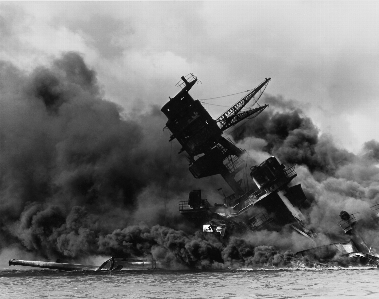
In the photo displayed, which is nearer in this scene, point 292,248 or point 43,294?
point 43,294

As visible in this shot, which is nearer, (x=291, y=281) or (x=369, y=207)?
(x=291, y=281)

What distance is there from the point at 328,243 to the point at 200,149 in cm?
1853

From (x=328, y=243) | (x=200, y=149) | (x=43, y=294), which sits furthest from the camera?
(x=200, y=149)

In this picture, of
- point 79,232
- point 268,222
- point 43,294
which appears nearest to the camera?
point 43,294

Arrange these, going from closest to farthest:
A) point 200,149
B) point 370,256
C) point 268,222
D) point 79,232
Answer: point 370,256
point 268,222
point 200,149
point 79,232

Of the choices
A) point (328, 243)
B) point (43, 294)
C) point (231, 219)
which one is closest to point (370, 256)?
point (328, 243)

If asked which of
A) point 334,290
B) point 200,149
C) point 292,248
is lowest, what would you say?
point 334,290

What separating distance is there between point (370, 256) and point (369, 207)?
7376 mm

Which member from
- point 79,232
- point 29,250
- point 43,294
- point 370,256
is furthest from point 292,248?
point 29,250

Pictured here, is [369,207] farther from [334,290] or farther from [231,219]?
[334,290]

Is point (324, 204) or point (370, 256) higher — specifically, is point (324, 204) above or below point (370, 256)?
above

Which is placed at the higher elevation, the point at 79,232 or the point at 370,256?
the point at 79,232

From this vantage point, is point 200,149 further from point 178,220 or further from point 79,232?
point 79,232

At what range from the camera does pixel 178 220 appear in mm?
61594
